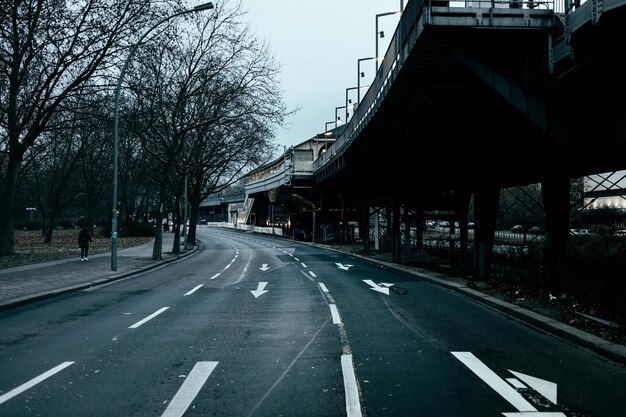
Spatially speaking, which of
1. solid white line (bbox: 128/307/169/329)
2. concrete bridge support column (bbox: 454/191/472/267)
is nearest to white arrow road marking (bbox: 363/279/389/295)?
solid white line (bbox: 128/307/169/329)

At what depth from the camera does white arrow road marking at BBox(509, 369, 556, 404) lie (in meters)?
5.70

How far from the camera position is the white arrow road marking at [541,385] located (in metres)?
5.70

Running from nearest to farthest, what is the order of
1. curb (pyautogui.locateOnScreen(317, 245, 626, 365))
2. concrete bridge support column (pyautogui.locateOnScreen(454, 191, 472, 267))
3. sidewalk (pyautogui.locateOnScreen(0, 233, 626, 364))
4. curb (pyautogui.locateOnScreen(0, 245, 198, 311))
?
curb (pyautogui.locateOnScreen(317, 245, 626, 365)) → sidewalk (pyautogui.locateOnScreen(0, 233, 626, 364)) → curb (pyautogui.locateOnScreen(0, 245, 198, 311)) → concrete bridge support column (pyautogui.locateOnScreen(454, 191, 472, 267))

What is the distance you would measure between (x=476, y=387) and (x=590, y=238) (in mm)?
20911

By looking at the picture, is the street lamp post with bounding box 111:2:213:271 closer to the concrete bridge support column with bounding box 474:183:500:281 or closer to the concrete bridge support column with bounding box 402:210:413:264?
the concrete bridge support column with bounding box 474:183:500:281

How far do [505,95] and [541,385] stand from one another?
7.50 m

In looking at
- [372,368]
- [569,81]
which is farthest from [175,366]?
[569,81]

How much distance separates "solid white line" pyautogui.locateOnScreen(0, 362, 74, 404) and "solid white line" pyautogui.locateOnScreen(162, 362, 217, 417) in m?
1.78

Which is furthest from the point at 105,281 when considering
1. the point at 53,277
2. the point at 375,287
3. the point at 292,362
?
the point at 292,362

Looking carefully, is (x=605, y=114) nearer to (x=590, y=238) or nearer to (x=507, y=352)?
(x=507, y=352)

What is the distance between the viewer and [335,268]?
2355cm

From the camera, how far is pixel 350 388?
584 cm

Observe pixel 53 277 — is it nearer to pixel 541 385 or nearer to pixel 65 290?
pixel 65 290

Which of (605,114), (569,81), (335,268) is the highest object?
(569,81)
